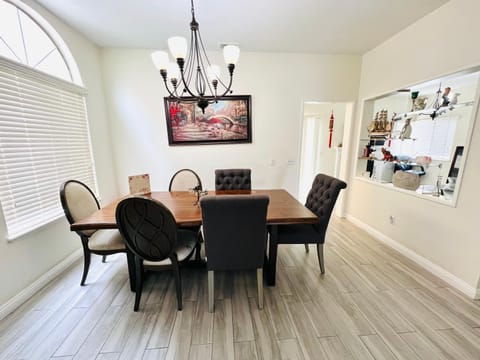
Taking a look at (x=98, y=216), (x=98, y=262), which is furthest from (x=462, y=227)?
(x=98, y=262)

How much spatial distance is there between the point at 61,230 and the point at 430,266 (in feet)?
13.4

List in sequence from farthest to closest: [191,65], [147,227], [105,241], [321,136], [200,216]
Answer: [321,136] → [191,65] → [105,241] → [200,216] → [147,227]

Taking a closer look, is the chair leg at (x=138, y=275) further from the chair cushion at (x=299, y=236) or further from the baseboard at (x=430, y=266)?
the baseboard at (x=430, y=266)

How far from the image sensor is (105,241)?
1766 mm

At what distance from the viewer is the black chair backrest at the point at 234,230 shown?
4.27 ft

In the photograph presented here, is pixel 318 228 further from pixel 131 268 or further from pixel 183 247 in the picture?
pixel 131 268

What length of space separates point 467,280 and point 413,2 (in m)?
2.71

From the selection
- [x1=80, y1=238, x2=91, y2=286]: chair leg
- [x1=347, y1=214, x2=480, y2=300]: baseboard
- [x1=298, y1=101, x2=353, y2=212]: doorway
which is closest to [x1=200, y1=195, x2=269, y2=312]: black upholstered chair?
[x1=80, y1=238, x2=91, y2=286]: chair leg

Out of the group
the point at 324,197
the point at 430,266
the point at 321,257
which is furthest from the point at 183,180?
the point at 430,266

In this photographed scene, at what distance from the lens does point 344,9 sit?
199cm

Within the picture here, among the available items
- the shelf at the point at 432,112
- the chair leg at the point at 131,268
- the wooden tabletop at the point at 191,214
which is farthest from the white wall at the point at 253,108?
the chair leg at the point at 131,268

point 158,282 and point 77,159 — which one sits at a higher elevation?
point 77,159

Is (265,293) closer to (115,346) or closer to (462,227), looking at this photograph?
(115,346)

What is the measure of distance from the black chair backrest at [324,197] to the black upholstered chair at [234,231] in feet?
2.41
